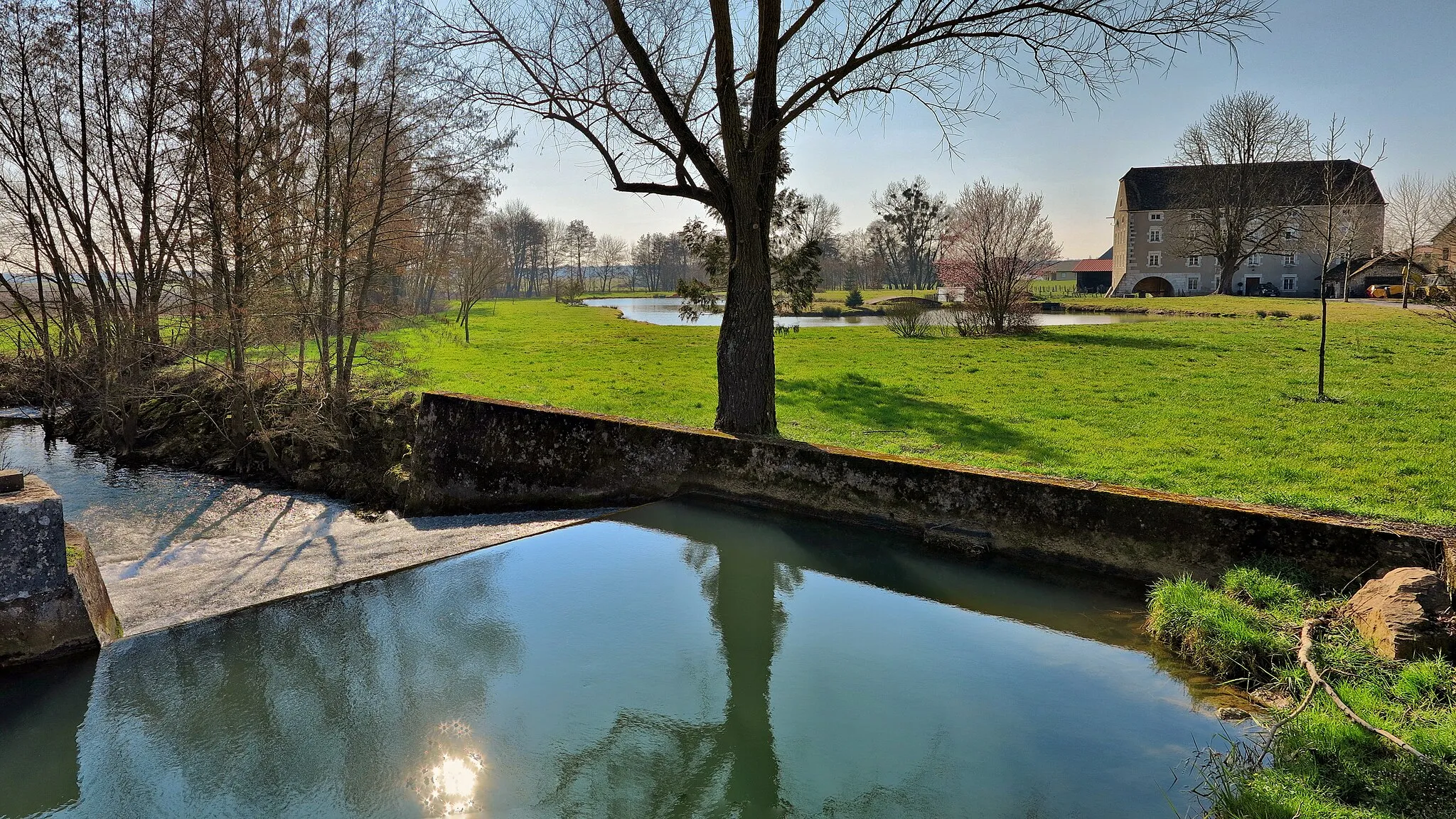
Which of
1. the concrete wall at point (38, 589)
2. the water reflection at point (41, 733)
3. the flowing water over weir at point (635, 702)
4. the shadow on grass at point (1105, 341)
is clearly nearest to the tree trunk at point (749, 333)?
the flowing water over weir at point (635, 702)

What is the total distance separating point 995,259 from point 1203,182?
133 ft

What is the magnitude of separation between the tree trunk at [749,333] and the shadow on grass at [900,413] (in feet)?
8.58

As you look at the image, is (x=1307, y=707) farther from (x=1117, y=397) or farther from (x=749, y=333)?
(x=1117, y=397)

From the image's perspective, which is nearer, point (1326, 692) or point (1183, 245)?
point (1326, 692)

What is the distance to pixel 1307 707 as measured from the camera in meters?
3.90

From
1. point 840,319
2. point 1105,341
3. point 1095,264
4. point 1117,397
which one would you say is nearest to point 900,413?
point 1117,397

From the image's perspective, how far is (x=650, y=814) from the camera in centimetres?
347

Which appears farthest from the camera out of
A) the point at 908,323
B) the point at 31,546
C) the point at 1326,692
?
the point at 908,323

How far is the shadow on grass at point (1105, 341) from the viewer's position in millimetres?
20984

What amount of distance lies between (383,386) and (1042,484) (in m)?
10.6

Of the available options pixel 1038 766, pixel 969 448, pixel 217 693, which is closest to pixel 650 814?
pixel 1038 766

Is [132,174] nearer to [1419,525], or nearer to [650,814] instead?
[650,814]

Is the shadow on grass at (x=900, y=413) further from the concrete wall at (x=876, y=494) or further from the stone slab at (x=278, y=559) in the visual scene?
the stone slab at (x=278, y=559)

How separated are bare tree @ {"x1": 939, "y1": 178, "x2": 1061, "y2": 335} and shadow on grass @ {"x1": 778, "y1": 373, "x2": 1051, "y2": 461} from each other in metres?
10.5
